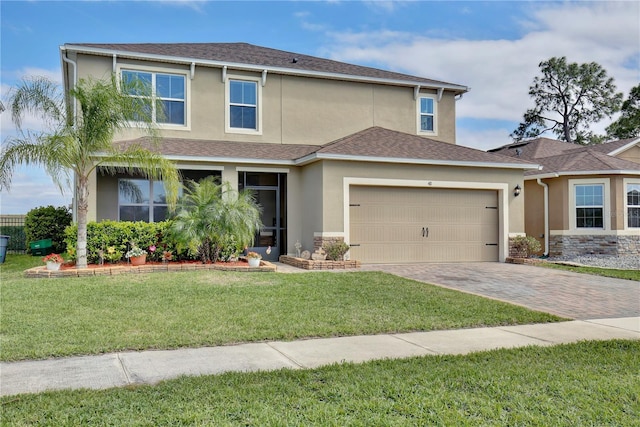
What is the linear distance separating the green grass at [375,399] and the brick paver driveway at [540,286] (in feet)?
12.4

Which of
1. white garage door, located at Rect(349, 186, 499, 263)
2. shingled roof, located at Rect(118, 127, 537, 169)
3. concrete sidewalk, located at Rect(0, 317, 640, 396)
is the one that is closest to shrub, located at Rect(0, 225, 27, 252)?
shingled roof, located at Rect(118, 127, 537, 169)

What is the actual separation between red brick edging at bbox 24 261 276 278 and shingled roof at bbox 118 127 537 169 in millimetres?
3541

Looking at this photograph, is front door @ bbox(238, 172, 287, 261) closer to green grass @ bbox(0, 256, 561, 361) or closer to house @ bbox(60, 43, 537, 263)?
house @ bbox(60, 43, 537, 263)

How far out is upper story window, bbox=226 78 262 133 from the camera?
1631 cm

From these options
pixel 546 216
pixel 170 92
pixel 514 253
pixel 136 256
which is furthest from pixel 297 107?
pixel 546 216

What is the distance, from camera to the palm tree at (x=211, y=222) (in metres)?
12.3

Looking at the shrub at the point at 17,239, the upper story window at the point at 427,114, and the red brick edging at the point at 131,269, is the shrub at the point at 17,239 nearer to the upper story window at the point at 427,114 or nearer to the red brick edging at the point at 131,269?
the red brick edging at the point at 131,269

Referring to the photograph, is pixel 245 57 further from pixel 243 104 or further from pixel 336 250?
pixel 336 250

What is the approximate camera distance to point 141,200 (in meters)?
15.0

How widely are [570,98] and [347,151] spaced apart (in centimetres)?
2970

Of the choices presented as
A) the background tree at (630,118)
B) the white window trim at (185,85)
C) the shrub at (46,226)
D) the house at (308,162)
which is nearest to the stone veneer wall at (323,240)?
the house at (308,162)

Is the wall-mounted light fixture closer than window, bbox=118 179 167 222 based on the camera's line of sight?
No

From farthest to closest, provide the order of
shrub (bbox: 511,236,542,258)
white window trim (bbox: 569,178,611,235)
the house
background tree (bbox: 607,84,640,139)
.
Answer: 1. background tree (bbox: 607,84,640,139)
2. white window trim (bbox: 569,178,611,235)
3. shrub (bbox: 511,236,542,258)
4. the house

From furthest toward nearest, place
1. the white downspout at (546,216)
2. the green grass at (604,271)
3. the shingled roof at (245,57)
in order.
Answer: the white downspout at (546,216) → the shingled roof at (245,57) → the green grass at (604,271)
